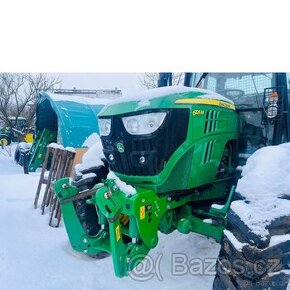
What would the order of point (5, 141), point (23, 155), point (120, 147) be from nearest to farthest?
point (120, 147)
point (23, 155)
point (5, 141)

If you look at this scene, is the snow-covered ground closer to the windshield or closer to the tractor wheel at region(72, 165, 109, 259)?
the tractor wheel at region(72, 165, 109, 259)

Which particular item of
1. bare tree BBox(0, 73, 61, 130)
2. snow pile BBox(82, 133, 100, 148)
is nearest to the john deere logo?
snow pile BBox(82, 133, 100, 148)

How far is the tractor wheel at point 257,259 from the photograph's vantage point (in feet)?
5.91

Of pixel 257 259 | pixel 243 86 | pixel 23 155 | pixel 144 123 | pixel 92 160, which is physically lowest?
pixel 23 155

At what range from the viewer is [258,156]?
7.53ft

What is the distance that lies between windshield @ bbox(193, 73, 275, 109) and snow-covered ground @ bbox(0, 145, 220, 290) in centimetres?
153

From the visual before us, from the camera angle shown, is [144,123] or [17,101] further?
[17,101]

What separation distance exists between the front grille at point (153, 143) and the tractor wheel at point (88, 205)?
788mm

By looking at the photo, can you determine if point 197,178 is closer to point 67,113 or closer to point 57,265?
point 57,265

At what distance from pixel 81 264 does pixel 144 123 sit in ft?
5.29

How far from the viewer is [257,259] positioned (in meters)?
1.80

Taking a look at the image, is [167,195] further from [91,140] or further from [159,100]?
[91,140]
